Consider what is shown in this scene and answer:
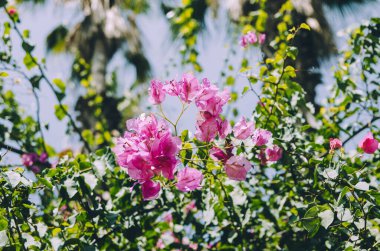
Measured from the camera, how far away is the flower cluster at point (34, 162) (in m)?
1.97

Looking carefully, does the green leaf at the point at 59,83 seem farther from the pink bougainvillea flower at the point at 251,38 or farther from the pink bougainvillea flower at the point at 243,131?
the pink bougainvillea flower at the point at 243,131

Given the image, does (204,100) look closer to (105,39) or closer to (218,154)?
(218,154)

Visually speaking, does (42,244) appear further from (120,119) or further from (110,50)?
(110,50)

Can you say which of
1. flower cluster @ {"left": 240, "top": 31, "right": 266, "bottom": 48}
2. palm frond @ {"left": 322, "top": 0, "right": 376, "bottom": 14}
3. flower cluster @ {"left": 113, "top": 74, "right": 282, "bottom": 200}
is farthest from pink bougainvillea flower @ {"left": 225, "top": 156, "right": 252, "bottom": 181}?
palm frond @ {"left": 322, "top": 0, "right": 376, "bottom": 14}

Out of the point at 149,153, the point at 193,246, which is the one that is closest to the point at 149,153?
the point at 149,153

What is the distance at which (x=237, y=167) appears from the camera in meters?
1.01

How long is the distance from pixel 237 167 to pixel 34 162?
1339 mm

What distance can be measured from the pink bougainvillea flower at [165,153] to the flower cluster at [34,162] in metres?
1.26

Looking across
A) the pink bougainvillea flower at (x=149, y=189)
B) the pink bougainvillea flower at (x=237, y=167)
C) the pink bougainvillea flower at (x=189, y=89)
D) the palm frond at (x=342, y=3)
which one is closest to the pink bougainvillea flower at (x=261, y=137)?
the pink bougainvillea flower at (x=237, y=167)

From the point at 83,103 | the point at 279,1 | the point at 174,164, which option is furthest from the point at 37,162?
the point at 279,1

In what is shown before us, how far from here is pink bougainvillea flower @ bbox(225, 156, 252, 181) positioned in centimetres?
100

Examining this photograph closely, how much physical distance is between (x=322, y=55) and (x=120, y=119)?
2384 mm

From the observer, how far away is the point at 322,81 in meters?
3.82

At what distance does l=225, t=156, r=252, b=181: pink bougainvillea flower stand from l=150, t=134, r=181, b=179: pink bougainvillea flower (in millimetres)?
166
